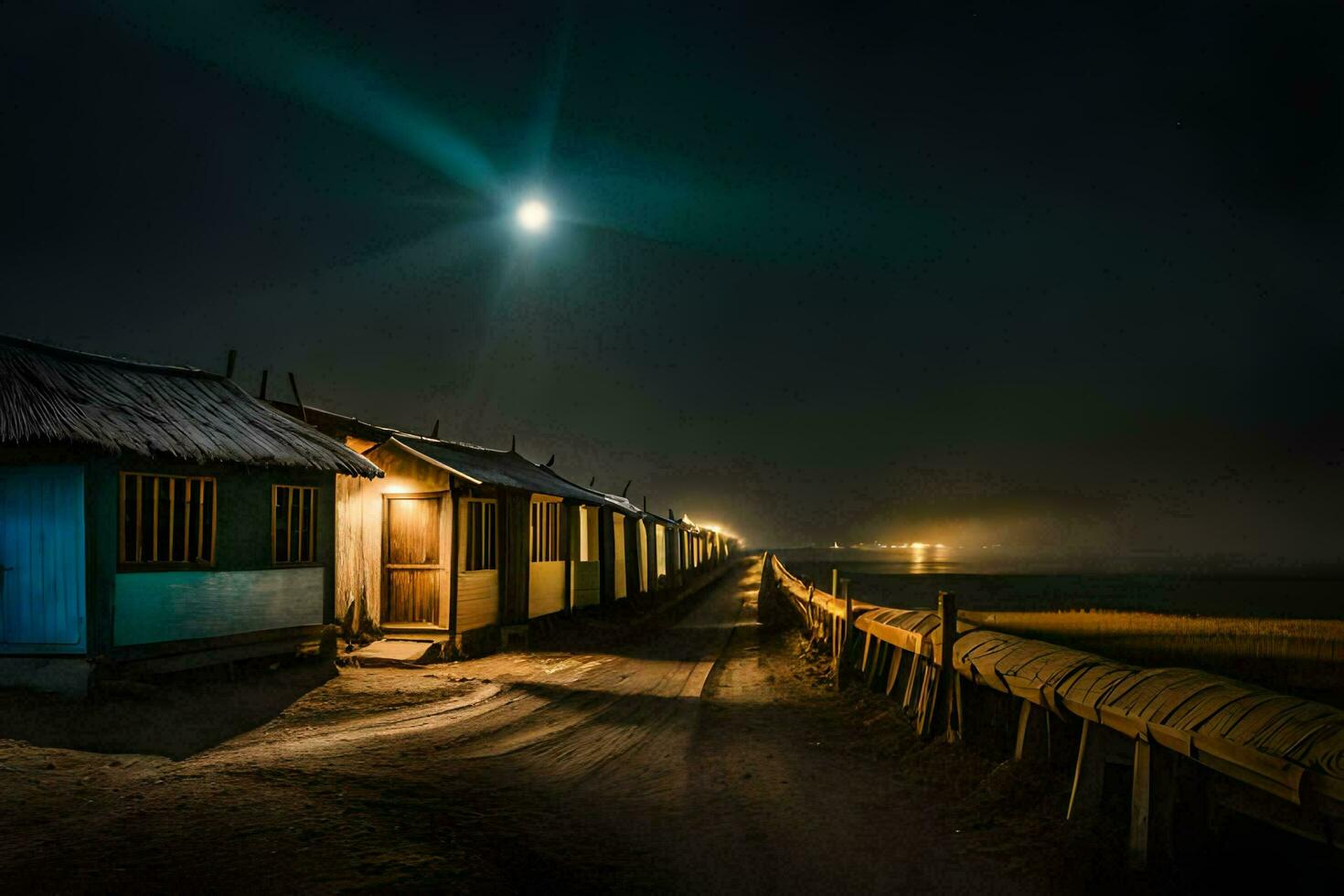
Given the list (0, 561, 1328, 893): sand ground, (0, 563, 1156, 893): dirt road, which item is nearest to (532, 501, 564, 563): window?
(0, 561, 1328, 893): sand ground

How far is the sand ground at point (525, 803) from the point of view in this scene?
516 centimetres

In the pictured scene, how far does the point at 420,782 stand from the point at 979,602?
41.7 metres

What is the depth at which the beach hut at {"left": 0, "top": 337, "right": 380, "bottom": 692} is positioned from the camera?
34.1 ft

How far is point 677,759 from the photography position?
27.1 ft

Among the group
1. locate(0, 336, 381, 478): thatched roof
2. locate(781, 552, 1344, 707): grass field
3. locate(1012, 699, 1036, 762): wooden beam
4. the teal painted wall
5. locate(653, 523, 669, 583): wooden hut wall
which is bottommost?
locate(781, 552, 1344, 707): grass field

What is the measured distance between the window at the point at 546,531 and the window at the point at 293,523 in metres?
6.13

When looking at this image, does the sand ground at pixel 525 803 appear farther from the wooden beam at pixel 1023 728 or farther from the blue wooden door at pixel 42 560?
the blue wooden door at pixel 42 560

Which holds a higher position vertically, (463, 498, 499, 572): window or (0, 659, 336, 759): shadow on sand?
(463, 498, 499, 572): window

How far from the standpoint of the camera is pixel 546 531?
67.0ft

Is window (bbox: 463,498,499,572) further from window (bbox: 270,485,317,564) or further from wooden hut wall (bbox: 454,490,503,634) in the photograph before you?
window (bbox: 270,485,317,564)

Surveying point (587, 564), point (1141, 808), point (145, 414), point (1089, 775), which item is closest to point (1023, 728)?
point (1089, 775)

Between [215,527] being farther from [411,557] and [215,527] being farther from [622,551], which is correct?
[622,551]

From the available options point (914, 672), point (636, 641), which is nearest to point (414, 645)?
point (636, 641)

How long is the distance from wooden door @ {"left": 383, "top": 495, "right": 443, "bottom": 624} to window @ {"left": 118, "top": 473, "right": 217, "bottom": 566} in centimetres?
429
